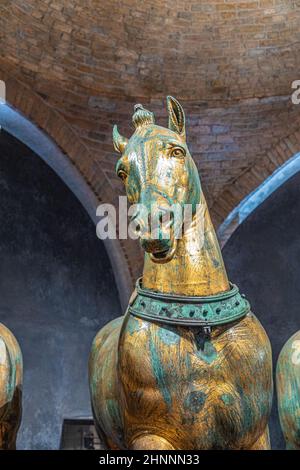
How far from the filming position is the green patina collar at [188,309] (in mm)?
2578

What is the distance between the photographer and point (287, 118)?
6.96 m

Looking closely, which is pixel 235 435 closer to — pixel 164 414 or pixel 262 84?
pixel 164 414

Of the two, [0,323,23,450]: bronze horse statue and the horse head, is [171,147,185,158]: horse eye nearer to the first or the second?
the horse head

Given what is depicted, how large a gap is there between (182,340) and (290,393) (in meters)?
0.83

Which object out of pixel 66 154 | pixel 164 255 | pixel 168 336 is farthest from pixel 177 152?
pixel 66 154

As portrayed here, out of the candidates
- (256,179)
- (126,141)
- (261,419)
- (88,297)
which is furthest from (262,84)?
(261,419)

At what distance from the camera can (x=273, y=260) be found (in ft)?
23.1

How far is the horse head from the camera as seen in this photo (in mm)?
2486

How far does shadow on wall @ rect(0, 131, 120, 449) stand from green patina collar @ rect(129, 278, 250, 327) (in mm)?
3847

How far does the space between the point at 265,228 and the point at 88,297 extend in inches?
76.4

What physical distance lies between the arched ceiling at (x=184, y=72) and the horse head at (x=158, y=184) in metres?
3.81

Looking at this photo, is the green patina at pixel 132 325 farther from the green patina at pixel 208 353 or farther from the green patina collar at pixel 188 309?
the green patina at pixel 208 353
